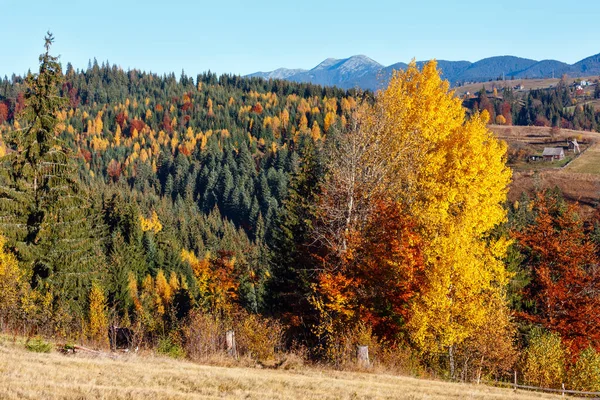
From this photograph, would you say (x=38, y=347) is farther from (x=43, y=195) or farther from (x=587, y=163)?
(x=587, y=163)

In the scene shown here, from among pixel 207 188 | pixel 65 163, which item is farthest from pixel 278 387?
pixel 207 188

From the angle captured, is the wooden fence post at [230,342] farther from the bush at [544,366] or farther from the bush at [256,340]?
the bush at [544,366]

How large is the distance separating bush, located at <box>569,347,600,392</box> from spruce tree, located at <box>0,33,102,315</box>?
23417mm

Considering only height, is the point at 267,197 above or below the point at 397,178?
below

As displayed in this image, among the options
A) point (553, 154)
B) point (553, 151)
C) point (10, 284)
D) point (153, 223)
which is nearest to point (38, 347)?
point (10, 284)

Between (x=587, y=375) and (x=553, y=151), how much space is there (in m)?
132

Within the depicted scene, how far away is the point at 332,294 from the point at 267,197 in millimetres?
127598

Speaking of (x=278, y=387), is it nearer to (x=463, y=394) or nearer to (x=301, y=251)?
(x=463, y=394)

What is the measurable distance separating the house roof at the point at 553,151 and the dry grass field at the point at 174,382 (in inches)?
5439

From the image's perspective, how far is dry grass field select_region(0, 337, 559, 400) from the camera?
30.7 feet

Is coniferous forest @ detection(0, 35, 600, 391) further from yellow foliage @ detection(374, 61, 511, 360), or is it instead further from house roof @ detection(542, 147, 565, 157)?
house roof @ detection(542, 147, 565, 157)

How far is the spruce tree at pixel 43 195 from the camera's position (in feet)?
77.4

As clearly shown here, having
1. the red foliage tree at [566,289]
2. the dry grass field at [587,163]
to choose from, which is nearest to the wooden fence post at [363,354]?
the red foliage tree at [566,289]

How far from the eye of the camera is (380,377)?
14648 mm
